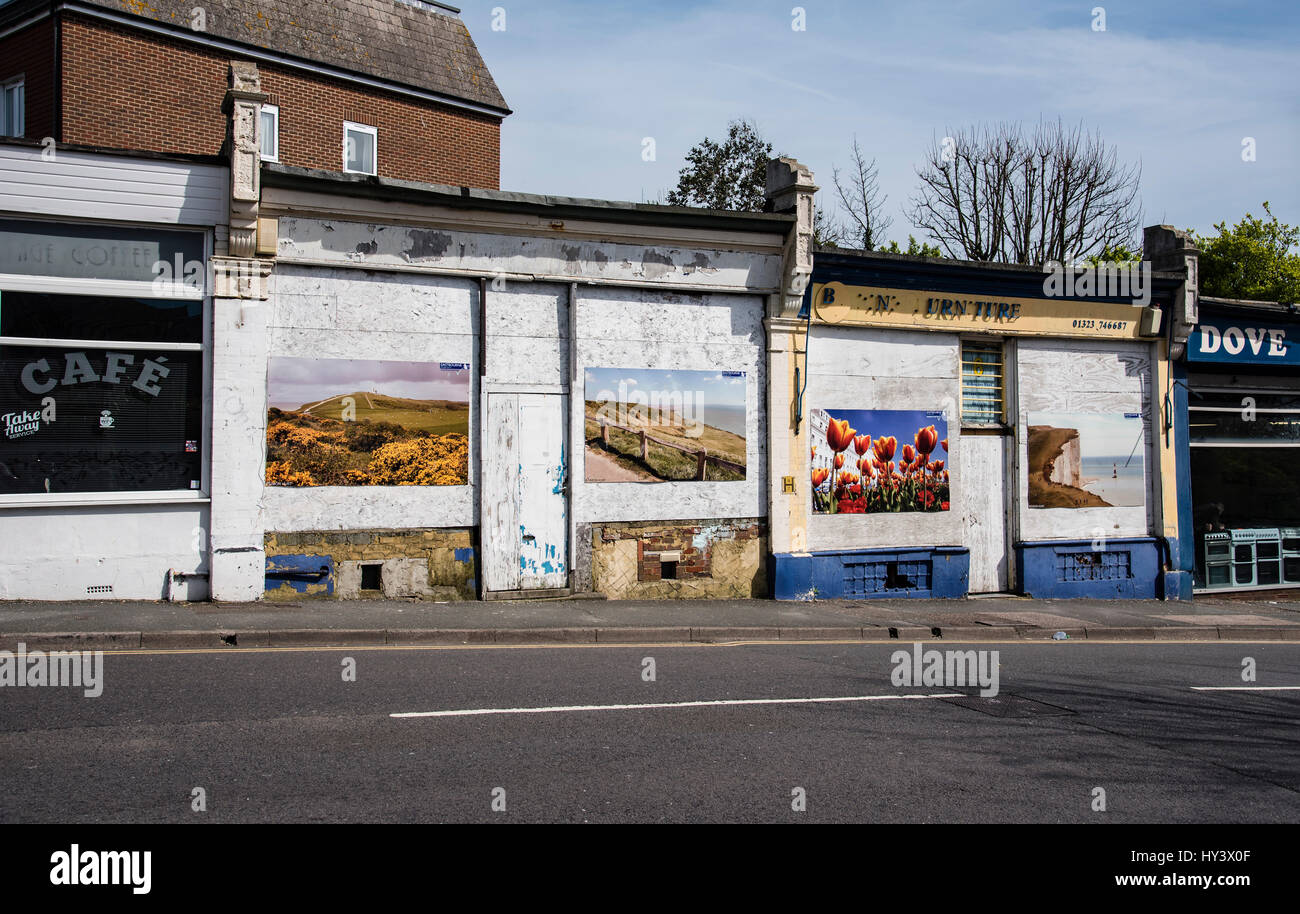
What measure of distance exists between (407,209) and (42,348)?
437 cm

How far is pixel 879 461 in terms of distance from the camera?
51.4 ft

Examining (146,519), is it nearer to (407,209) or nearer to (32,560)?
(32,560)

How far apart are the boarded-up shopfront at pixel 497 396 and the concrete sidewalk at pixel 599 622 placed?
2.21 ft

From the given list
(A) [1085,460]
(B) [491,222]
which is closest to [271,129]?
(B) [491,222]

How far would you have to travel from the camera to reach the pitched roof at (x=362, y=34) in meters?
18.8

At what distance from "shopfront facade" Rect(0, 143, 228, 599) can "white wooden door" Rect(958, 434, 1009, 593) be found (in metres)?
11.1

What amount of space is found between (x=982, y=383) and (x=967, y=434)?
2.99 ft

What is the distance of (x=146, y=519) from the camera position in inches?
464

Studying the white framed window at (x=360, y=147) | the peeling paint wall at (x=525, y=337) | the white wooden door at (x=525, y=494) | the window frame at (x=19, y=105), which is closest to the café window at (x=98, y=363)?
the peeling paint wall at (x=525, y=337)

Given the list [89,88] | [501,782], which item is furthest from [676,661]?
[89,88]

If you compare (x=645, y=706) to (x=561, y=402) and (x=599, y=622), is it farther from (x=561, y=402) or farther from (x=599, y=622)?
(x=561, y=402)

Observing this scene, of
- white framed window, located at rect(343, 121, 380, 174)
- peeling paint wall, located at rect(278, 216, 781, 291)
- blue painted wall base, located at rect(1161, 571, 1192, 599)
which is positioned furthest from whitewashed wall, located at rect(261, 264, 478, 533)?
blue painted wall base, located at rect(1161, 571, 1192, 599)

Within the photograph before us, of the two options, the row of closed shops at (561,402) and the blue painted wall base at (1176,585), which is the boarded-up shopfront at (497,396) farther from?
the blue painted wall base at (1176,585)
